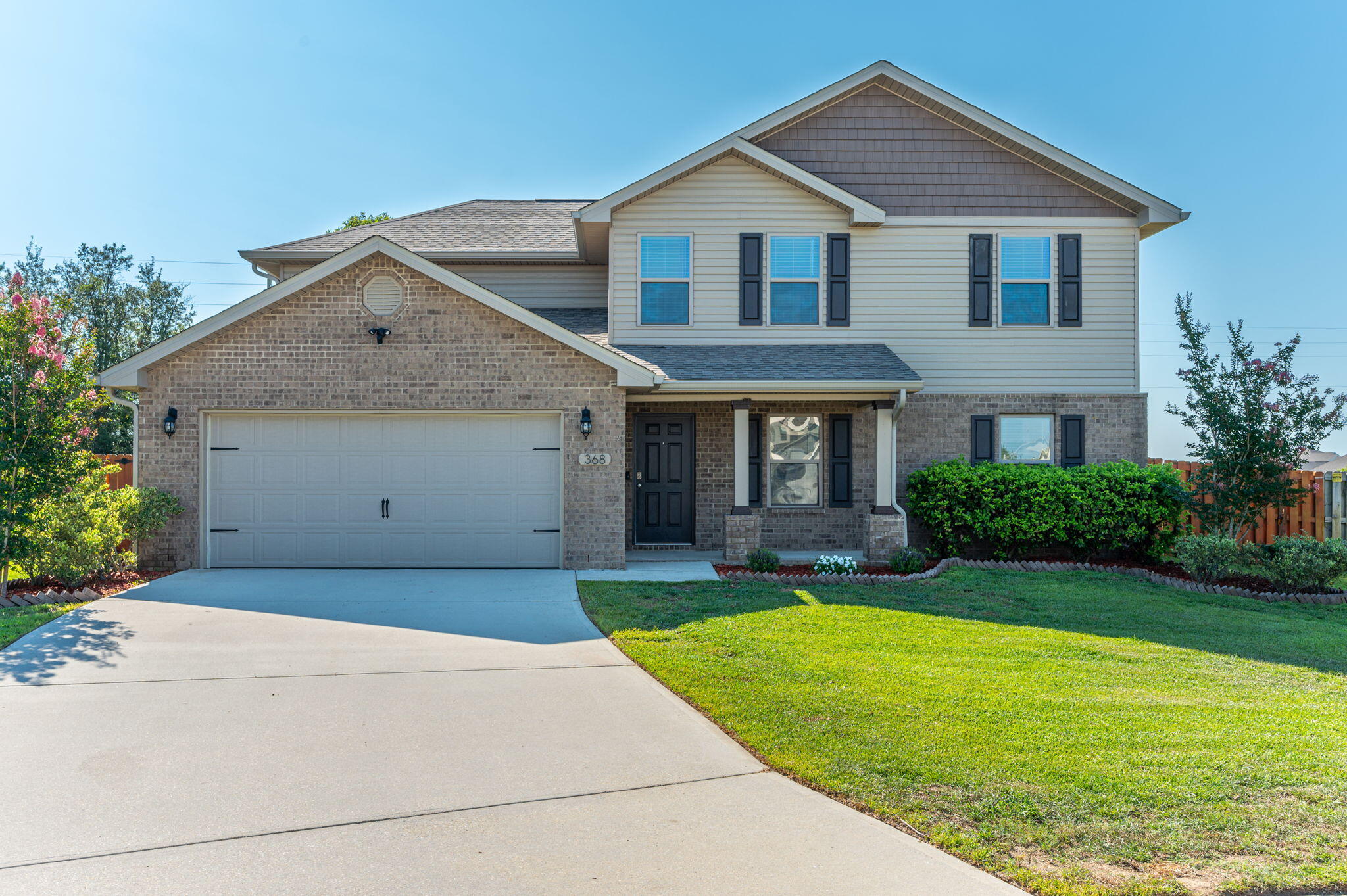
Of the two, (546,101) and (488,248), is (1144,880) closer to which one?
(488,248)

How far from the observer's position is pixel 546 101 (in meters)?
17.5

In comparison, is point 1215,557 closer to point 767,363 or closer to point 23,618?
point 767,363

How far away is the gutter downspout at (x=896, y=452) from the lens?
12.5 m

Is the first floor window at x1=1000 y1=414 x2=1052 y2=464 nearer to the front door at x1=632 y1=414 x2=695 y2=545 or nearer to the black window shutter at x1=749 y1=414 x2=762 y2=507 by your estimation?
the black window shutter at x1=749 y1=414 x2=762 y2=507

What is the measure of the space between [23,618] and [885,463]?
1063cm

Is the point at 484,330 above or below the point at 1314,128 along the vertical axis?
below

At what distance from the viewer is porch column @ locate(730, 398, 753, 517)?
41.9ft

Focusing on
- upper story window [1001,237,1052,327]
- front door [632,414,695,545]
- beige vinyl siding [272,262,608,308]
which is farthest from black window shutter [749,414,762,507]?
upper story window [1001,237,1052,327]

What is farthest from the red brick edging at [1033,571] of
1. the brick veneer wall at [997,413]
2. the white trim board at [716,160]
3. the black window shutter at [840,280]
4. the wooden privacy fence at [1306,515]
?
the white trim board at [716,160]

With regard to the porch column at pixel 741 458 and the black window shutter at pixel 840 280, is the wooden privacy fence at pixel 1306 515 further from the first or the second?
the porch column at pixel 741 458

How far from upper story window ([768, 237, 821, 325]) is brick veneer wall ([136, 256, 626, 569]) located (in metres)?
3.74

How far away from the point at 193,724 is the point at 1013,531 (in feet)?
35.2

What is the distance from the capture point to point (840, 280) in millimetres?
14102

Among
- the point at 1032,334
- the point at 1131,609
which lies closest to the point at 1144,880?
the point at 1131,609
